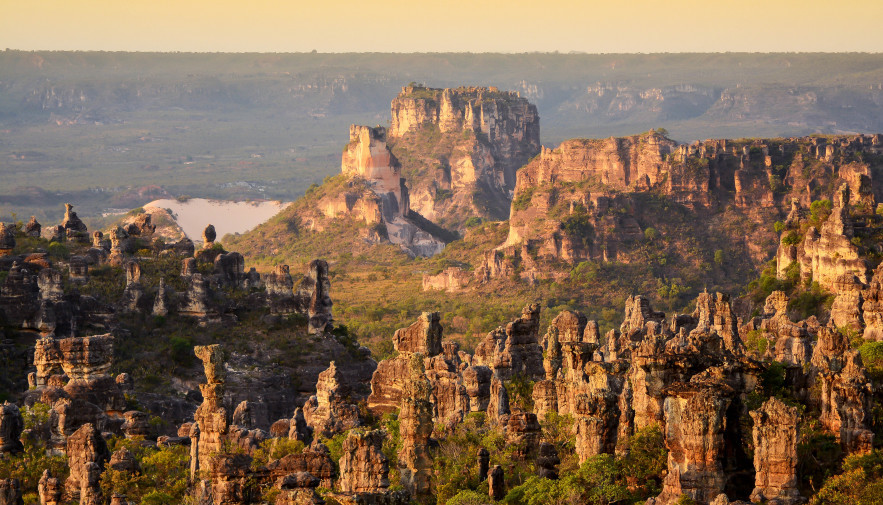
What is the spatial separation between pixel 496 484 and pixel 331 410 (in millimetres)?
14252

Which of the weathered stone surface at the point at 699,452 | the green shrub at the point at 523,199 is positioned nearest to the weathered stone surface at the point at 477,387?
the weathered stone surface at the point at 699,452

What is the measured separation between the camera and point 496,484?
41156 mm

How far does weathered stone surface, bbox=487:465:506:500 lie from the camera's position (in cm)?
4100

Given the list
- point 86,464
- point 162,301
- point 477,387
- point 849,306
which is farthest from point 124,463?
point 162,301

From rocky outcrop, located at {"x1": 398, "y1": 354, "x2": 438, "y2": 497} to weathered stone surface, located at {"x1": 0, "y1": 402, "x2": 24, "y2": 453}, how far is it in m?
13.2

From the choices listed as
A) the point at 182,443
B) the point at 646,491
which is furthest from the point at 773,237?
the point at 646,491

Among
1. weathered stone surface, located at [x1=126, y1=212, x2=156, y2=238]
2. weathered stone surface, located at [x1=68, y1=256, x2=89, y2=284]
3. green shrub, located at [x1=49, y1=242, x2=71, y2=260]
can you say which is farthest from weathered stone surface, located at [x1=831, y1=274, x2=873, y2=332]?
weathered stone surface, located at [x1=126, y1=212, x2=156, y2=238]

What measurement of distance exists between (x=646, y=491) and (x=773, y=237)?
4290 inches

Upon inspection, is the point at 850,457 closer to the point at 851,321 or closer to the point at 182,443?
the point at 182,443

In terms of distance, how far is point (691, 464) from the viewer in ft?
118

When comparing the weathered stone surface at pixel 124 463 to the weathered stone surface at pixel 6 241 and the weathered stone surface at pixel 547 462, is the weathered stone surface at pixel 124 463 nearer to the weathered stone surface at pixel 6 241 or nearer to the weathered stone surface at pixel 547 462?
the weathered stone surface at pixel 547 462

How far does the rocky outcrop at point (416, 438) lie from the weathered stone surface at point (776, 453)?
35.7 ft

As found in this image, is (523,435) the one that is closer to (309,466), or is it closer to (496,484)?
(496,484)

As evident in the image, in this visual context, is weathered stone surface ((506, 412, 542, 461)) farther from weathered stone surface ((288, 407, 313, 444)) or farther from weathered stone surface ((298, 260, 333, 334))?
weathered stone surface ((298, 260, 333, 334))
